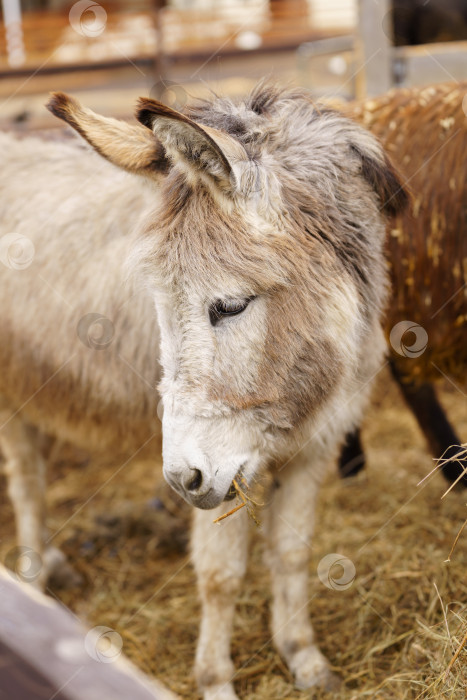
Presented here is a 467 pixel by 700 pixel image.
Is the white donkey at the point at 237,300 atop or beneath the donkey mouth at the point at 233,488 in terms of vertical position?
atop

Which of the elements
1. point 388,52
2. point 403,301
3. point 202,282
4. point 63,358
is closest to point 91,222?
point 63,358

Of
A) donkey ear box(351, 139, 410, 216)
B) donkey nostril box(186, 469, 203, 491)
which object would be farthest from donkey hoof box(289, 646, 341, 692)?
donkey ear box(351, 139, 410, 216)

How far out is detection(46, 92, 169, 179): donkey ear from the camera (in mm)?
2121

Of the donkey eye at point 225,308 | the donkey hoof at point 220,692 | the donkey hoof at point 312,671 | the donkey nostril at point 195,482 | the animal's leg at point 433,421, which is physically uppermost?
the donkey eye at point 225,308

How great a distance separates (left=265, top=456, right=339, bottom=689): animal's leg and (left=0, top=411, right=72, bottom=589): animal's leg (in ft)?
4.58

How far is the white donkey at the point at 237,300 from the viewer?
6.52 feet

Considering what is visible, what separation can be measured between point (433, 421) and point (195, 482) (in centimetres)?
211

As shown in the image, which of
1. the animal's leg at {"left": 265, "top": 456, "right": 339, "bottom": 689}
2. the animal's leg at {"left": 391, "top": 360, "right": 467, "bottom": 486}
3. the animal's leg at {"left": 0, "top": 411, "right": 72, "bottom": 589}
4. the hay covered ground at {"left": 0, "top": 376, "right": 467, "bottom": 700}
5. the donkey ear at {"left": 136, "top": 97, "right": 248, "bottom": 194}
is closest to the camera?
the donkey ear at {"left": 136, "top": 97, "right": 248, "bottom": 194}

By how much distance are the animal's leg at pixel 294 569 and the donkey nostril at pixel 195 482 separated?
0.81 metres

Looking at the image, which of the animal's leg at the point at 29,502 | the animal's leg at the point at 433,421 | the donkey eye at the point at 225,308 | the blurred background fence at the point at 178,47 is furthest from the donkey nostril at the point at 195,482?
the blurred background fence at the point at 178,47

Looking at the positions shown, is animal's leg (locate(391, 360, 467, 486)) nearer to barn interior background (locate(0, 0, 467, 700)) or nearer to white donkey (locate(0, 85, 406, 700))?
barn interior background (locate(0, 0, 467, 700))

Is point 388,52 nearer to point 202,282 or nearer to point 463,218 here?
point 463,218

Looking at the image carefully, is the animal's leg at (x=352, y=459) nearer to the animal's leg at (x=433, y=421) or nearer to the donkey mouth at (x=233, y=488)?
the animal's leg at (x=433, y=421)

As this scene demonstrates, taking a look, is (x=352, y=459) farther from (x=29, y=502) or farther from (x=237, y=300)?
(x=237, y=300)
